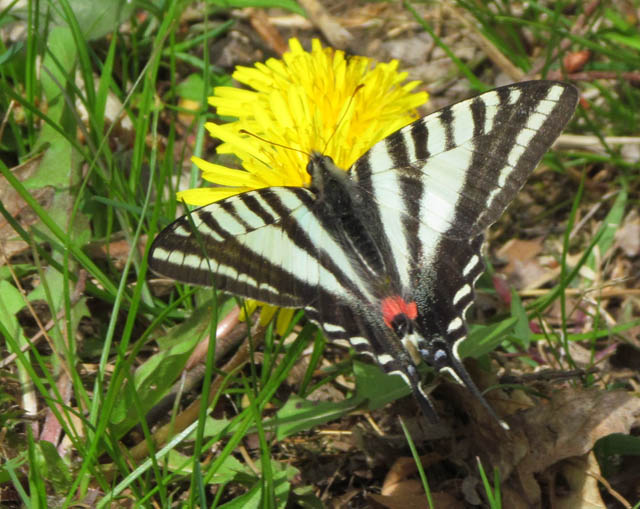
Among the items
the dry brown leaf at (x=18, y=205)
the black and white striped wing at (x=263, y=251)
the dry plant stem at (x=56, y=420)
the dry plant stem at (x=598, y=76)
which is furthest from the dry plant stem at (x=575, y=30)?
the dry plant stem at (x=56, y=420)

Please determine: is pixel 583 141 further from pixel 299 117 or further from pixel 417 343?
pixel 417 343

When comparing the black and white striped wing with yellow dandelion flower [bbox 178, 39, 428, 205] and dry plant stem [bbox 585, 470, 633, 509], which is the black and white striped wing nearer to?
yellow dandelion flower [bbox 178, 39, 428, 205]

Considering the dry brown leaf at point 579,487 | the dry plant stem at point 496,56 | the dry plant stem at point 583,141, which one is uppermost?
the dry plant stem at point 496,56

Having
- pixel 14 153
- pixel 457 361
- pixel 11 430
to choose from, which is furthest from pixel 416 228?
pixel 14 153

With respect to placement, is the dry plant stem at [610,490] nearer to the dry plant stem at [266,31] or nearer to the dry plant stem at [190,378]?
the dry plant stem at [190,378]

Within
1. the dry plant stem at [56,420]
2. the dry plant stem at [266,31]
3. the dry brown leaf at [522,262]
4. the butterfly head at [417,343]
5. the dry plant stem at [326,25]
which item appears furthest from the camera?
the dry plant stem at [326,25]

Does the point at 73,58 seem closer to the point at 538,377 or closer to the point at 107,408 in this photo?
the point at 107,408

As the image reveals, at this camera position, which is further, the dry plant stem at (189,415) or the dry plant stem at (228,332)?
the dry plant stem at (228,332)

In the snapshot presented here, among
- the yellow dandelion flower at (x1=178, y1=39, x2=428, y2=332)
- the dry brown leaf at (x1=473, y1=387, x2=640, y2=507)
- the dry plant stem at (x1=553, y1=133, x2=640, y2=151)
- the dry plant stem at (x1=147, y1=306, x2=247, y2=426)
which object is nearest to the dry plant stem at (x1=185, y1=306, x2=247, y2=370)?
the dry plant stem at (x1=147, y1=306, x2=247, y2=426)
